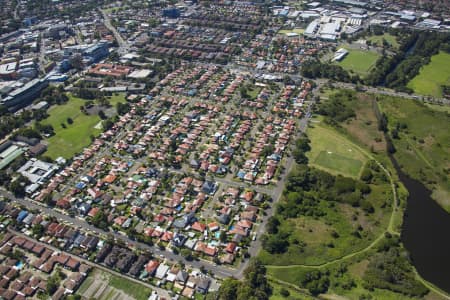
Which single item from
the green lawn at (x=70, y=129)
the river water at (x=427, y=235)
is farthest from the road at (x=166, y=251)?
the river water at (x=427, y=235)

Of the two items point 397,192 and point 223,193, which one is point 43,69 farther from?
point 397,192

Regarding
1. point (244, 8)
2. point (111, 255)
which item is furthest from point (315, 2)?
point (111, 255)

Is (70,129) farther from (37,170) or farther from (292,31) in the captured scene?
(292,31)

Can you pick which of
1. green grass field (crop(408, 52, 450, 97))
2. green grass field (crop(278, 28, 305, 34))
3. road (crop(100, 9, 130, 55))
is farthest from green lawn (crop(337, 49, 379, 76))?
road (crop(100, 9, 130, 55))

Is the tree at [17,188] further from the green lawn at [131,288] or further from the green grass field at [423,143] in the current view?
the green grass field at [423,143]

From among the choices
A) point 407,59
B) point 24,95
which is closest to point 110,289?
point 24,95
